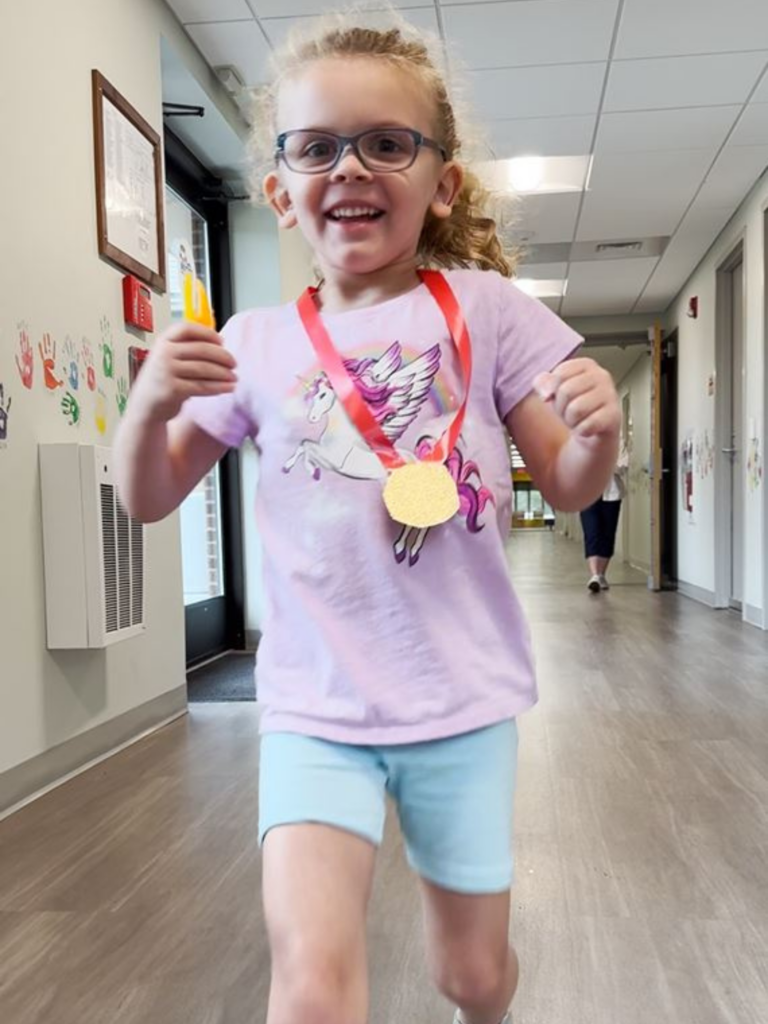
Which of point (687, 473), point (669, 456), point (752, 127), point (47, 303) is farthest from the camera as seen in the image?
point (669, 456)

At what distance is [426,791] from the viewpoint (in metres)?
0.88

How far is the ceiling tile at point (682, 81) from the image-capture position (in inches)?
150

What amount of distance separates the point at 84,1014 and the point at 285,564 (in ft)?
2.71

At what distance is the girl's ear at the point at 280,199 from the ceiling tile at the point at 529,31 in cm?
275

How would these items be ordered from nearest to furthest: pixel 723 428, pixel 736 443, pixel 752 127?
pixel 752 127 < pixel 736 443 < pixel 723 428

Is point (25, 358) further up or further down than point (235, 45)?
further down

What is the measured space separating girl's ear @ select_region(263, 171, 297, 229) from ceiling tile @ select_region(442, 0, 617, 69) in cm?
275

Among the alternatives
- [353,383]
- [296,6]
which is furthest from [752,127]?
[353,383]

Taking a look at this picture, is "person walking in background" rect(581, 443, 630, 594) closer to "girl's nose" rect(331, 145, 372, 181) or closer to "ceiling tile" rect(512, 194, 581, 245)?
"ceiling tile" rect(512, 194, 581, 245)

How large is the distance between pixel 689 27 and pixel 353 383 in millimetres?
3349

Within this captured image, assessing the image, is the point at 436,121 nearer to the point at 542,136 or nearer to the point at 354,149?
the point at 354,149

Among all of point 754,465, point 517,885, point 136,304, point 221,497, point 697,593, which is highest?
point 136,304

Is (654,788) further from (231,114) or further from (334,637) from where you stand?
(231,114)

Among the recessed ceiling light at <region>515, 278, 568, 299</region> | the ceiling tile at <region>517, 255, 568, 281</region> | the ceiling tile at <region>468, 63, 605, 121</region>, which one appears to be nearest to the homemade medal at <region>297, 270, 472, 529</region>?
the ceiling tile at <region>468, 63, 605, 121</region>
